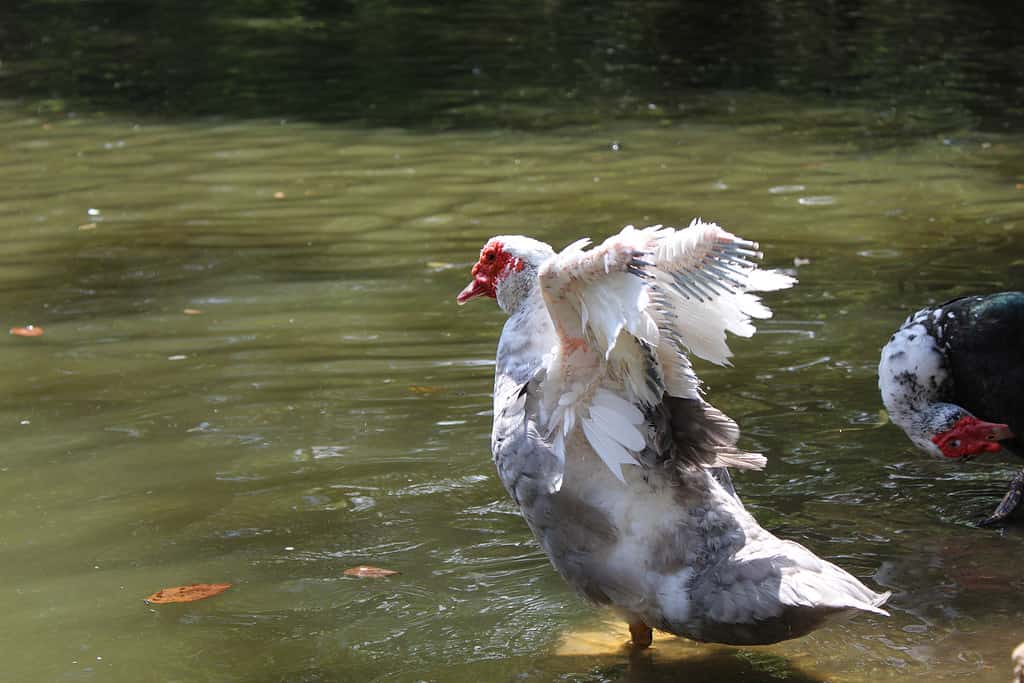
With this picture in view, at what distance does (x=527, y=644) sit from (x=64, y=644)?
1.36 m

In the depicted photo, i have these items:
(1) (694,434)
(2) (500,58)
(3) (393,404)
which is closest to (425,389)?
(3) (393,404)

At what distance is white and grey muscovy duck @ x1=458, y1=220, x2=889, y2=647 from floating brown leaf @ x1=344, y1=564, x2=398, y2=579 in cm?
74

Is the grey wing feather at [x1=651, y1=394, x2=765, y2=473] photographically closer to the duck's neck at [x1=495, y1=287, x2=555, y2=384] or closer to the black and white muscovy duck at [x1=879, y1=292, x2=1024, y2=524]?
the duck's neck at [x1=495, y1=287, x2=555, y2=384]

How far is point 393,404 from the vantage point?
18.8 feet

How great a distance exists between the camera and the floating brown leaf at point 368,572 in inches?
171

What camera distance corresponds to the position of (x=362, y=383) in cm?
596

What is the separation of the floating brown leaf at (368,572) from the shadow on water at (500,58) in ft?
25.9

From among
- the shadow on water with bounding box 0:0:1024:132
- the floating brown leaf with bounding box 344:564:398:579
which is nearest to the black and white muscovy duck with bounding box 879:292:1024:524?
the floating brown leaf with bounding box 344:564:398:579

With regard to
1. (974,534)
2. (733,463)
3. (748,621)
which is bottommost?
(974,534)

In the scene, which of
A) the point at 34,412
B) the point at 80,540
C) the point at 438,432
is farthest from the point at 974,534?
the point at 34,412

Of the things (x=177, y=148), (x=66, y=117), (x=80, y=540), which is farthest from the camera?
(x=66, y=117)

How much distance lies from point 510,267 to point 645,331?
3.08 feet

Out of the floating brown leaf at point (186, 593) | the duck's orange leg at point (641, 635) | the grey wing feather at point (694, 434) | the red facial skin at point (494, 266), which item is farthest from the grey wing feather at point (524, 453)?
the floating brown leaf at point (186, 593)

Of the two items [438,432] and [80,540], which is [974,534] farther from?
[80,540]
